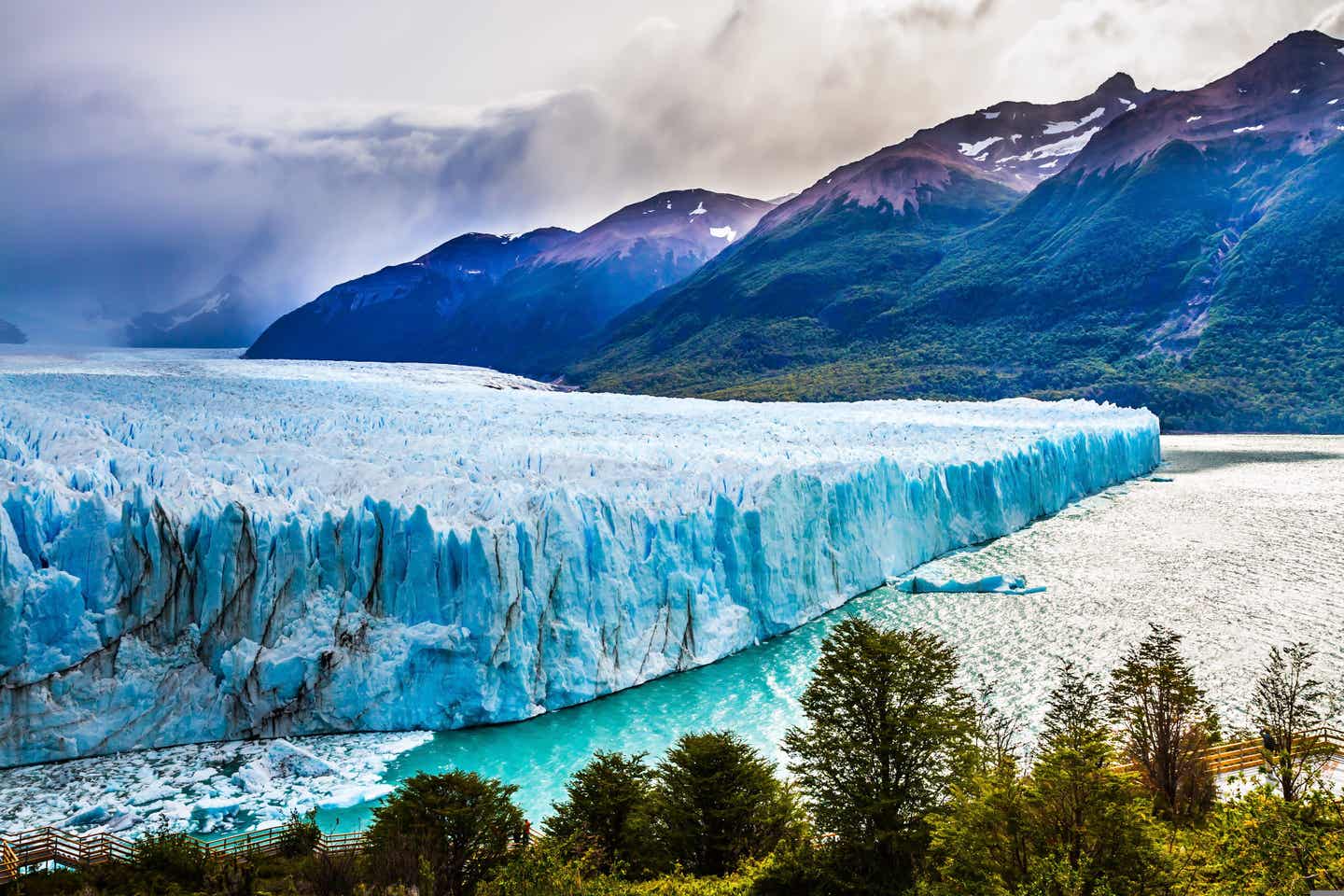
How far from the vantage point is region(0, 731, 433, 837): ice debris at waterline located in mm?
11703

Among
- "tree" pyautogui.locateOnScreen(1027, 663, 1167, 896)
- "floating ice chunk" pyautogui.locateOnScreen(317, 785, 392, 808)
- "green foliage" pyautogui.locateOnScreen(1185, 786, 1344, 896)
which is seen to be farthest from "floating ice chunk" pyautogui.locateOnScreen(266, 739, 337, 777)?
"green foliage" pyautogui.locateOnScreen(1185, 786, 1344, 896)

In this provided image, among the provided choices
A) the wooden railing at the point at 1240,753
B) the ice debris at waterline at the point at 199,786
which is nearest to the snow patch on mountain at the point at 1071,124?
the wooden railing at the point at 1240,753

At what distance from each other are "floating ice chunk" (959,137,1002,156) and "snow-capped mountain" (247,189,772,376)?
43.2 m

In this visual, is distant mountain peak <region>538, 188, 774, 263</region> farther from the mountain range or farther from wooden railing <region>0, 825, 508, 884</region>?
wooden railing <region>0, 825, 508, 884</region>

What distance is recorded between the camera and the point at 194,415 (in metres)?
24.2

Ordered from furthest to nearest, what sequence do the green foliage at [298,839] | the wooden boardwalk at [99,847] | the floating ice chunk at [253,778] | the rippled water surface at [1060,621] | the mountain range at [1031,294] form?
the mountain range at [1031,294], the rippled water surface at [1060,621], the floating ice chunk at [253,778], the green foliage at [298,839], the wooden boardwalk at [99,847]

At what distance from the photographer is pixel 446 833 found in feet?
32.8

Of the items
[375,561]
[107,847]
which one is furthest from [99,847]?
[375,561]

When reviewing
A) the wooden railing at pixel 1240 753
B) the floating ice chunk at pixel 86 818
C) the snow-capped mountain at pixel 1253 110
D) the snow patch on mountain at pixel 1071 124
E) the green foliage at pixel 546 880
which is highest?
the snow patch on mountain at pixel 1071 124

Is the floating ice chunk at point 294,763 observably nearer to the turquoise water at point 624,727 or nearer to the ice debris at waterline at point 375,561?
the ice debris at waterline at point 375,561

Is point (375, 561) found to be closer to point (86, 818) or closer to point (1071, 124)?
point (86, 818)

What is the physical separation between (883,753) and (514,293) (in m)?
154

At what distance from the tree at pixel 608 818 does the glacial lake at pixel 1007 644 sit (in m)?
2.13

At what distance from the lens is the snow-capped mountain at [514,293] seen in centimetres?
14525
